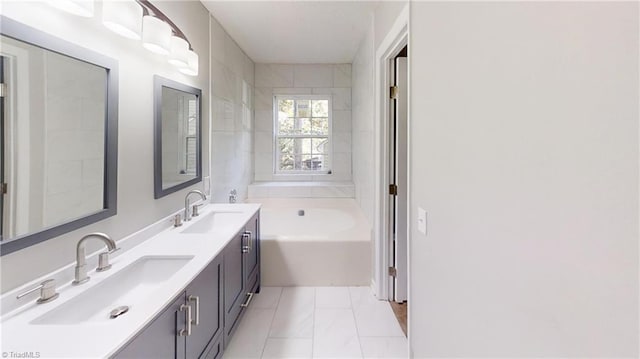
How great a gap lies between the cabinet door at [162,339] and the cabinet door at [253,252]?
1.12m

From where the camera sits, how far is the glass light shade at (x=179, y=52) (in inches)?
76.7

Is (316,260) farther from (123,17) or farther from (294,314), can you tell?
(123,17)

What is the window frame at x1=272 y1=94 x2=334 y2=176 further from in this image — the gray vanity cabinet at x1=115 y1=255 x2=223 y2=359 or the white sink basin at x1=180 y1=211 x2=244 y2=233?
the gray vanity cabinet at x1=115 y1=255 x2=223 y2=359

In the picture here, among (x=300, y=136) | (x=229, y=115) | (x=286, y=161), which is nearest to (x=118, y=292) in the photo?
(x=229, y=115)

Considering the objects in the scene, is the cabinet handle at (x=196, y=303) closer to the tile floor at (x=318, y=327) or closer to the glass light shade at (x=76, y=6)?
the tile floor at (x=318, y=327)

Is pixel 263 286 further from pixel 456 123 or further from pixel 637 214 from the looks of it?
pixel 637 214

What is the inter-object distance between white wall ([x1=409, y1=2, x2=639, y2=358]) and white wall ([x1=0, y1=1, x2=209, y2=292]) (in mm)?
1502

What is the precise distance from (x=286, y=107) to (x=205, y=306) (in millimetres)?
3676

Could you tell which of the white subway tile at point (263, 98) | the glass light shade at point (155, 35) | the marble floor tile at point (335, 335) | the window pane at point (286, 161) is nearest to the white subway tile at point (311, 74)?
the white subway tile at point (263, 98)

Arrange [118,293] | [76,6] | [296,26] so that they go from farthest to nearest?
[296,26] < [118,293] < [76,6]

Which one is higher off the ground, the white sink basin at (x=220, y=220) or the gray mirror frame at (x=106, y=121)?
the gray mirror frame at (x=106, y=121)

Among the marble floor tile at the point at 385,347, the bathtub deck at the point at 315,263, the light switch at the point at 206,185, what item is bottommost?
the marble floor tile at the point at 385,347

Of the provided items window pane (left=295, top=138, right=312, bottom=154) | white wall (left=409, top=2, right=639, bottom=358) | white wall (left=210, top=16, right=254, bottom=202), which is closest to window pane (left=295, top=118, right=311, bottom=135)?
window pane (left=295, top=138, right=312, bottom=154)

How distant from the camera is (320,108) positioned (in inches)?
189
